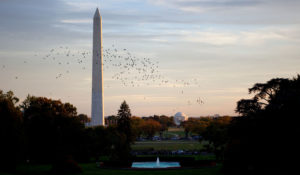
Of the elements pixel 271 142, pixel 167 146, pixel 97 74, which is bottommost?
pixel 167 146

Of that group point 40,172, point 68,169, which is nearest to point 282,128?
point 68,169

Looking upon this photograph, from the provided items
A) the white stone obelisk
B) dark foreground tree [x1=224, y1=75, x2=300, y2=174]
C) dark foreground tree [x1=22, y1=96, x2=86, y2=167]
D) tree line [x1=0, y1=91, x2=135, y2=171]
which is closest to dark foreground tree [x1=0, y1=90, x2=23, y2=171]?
tree line [x1=0, y1=91, x2=135, y2=171]

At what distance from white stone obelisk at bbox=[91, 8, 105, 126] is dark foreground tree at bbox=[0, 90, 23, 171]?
4064cm

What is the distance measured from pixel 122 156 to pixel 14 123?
19575 mm

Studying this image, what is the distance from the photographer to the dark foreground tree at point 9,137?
41.2 metres

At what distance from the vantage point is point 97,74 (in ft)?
277

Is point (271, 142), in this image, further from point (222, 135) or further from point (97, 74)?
point (97, 74)

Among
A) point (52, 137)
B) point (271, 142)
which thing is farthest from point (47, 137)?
point (271, 142)

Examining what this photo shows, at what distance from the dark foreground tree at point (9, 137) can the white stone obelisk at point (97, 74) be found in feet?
133

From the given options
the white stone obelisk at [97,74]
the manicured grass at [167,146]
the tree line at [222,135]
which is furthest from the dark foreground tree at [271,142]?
the white stone obelisk at [97,74]

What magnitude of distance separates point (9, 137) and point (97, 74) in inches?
1715

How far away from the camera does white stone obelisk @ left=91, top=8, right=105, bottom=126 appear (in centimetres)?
8225

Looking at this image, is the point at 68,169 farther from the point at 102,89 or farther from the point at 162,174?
the point at 102,89

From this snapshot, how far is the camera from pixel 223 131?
176ft
